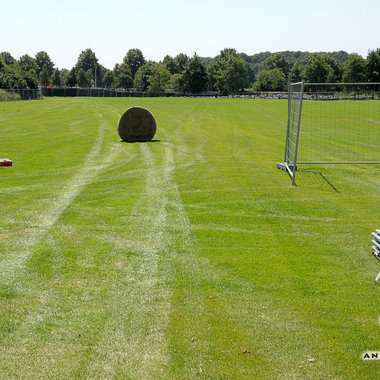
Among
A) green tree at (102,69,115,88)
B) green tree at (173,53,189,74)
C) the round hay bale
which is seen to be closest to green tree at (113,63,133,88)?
green tree at (102,69,115,88)

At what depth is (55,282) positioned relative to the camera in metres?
7.90

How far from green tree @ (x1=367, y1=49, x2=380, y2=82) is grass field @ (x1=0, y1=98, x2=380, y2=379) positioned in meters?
92.7

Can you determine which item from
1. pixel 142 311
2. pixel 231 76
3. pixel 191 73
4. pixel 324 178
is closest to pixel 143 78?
pixel 191 73

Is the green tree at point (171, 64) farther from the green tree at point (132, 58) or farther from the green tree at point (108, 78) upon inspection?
the green tree at point (108, 78)

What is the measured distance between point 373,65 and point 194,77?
150 feet

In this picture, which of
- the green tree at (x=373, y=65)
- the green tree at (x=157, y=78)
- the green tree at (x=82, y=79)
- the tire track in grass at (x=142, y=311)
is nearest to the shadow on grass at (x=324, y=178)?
the tire track in grass at (x=142, y=311)

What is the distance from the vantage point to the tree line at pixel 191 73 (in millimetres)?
102125

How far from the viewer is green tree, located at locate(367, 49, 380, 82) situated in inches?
4008

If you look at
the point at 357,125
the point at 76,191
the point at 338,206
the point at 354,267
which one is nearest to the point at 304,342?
the point at 354,267

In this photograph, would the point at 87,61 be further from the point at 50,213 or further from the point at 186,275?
the point at 186,275

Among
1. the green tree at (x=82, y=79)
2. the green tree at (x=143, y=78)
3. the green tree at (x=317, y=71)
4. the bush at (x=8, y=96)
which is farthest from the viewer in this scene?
the green tree at (x=82, y=79)

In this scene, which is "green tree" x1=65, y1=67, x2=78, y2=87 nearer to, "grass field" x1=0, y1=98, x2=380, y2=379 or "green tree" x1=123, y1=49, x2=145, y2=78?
"green tree" x1=123, y1=49, x2=145, y2=78

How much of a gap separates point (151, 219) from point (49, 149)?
11724mm

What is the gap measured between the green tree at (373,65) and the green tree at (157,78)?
168 feet
